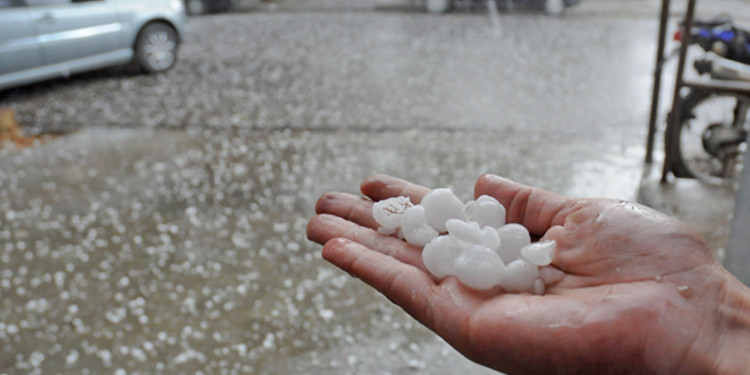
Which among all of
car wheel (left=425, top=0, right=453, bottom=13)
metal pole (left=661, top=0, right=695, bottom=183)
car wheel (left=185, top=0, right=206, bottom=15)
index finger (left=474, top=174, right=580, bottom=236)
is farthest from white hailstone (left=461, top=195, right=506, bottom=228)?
car wheel (left=185, top=0, right=206, bottom=15)

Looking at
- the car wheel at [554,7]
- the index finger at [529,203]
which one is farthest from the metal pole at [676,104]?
the car wheel at [554,7]

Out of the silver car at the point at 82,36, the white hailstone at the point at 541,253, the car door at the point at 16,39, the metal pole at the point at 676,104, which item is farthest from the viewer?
the silver car at the point at 82,36

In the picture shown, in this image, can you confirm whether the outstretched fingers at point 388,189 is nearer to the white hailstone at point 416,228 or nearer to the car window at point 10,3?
the white hailstone at point 416,228

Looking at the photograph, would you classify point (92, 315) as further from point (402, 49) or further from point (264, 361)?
point (402, 49)

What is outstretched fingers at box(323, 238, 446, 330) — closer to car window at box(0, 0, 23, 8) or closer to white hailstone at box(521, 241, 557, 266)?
white hailstone at box(521, 241, 557, 266)

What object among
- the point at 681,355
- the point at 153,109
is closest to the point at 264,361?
the point at 681,355
